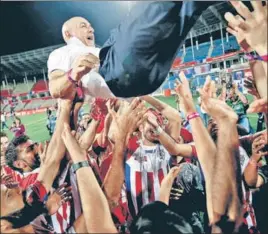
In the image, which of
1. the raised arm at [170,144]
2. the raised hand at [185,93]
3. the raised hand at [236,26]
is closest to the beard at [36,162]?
the raised arm at [170,144]

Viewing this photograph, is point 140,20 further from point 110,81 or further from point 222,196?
point 222,196

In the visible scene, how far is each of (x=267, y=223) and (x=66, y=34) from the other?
1.68 metres

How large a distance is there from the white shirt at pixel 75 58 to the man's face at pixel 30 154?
40cm

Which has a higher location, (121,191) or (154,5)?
(154,5)

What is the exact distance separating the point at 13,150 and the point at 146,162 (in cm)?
75

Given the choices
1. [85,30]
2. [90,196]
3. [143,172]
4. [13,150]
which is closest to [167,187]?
[143,172]

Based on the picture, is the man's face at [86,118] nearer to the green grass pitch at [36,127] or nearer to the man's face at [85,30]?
the green grass pitch at [36,127]

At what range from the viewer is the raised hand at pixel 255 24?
7.84ft

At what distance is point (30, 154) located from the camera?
2219mm

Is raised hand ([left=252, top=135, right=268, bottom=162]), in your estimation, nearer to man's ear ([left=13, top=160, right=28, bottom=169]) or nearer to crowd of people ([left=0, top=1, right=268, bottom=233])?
crowd of people ([left=0, top=1, right=268, bottom=233])

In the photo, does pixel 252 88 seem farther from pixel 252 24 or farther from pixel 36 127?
pixel 36 127

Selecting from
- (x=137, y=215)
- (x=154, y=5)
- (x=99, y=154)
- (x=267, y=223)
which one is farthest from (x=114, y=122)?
(x=267, y=223)

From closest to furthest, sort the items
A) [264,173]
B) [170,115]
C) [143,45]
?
[143,45] < [170,115] < [264,173]

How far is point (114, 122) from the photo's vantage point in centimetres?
232
